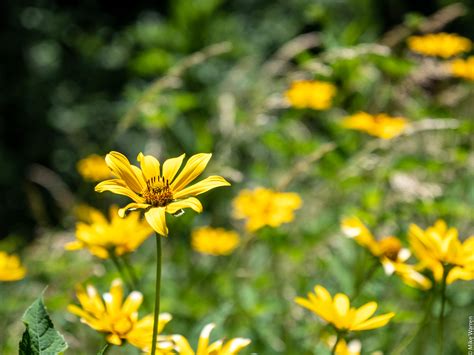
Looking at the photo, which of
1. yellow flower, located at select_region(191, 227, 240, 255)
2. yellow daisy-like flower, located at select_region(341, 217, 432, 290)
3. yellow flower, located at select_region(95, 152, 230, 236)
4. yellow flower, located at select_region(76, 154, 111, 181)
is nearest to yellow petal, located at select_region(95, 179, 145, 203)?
yellow flower, located at select_region(95, 152, 230, 236)

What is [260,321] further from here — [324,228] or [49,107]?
[49,107]

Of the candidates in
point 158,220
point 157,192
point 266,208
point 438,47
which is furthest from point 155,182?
point 438,47

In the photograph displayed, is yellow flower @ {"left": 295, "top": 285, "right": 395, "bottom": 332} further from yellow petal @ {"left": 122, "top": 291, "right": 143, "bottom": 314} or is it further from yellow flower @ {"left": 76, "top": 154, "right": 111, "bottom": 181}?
yellow flower @ {"left": 76, "top": 154, "right": 111, "bottom": 181}

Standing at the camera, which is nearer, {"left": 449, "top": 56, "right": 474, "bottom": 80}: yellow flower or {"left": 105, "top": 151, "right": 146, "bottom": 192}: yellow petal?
{"left": 105, "top": 151, "right": 146, "bottom": 192}: yellow petal

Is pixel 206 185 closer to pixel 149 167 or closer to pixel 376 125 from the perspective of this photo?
pixel 149 167

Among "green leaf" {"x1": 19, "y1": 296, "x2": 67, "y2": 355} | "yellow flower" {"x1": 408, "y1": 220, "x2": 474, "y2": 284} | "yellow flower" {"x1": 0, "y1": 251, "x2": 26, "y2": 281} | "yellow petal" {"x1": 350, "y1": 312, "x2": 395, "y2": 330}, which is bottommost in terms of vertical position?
"yellow flower" {"x1": 0, "y1": 251, "x2": 26, "y2": 281}

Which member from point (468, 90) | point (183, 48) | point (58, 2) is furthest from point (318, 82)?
point (58, 2)

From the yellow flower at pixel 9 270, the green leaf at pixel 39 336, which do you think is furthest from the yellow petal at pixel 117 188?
the yellow flower at pixel 9 270
